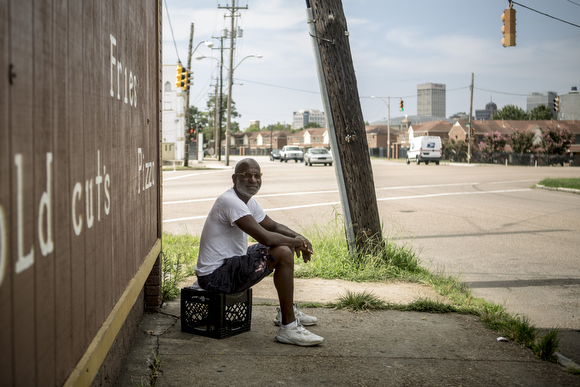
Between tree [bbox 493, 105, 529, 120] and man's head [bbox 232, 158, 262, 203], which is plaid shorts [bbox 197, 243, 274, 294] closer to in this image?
man's head [bbox 232, 158, 262, 203]

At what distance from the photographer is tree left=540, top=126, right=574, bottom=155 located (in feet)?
199

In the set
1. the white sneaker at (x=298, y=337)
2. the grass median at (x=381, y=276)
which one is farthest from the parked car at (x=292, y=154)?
the white sneaker at (x=298, y=337)

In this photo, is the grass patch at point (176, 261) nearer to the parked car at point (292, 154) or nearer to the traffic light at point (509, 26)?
the traffic light at point (509, 26)

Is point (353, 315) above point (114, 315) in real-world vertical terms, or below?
below

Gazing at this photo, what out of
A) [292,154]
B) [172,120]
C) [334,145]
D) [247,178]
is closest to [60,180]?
[247,178]

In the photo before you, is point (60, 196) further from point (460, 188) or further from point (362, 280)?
point (460, 188)

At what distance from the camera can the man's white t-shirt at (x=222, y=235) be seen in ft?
14.5

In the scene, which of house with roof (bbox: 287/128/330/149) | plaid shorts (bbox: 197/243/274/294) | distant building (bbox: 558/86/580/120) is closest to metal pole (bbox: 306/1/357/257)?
plaid shorts (bbox: 197/243/274/294)

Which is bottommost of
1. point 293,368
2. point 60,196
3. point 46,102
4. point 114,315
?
point 293,368

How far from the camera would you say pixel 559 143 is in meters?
60.9

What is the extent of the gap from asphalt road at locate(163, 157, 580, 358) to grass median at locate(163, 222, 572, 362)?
18.9 inches

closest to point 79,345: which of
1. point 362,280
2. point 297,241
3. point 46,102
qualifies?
point 46,102

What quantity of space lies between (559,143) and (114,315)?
65.1 metres

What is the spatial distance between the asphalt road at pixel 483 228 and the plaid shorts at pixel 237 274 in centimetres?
263
